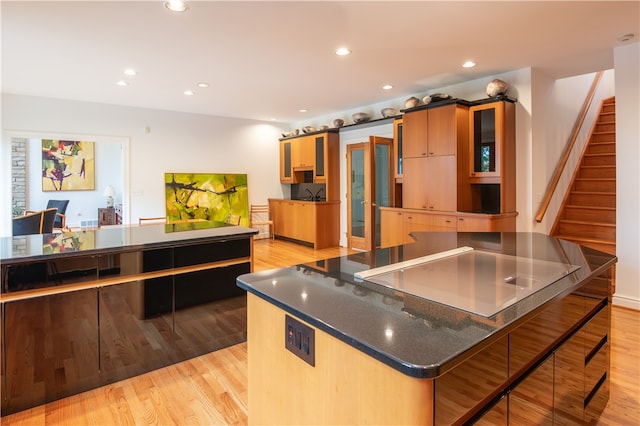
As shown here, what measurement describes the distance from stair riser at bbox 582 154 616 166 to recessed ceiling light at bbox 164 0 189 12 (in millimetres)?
5678

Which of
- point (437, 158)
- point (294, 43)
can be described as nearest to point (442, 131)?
point (437, 158)

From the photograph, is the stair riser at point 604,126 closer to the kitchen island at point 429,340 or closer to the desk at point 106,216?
the kitchen island at point 429,340

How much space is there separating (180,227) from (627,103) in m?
4.40

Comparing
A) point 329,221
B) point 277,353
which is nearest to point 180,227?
point 277,353

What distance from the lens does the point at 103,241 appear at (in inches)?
90.3

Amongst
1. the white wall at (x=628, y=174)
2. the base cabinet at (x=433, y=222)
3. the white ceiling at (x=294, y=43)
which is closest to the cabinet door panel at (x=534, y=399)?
the white ceiling at (x=294, y=43)

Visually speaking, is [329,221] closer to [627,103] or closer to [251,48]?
[251,48]

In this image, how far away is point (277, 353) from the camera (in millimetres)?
1198

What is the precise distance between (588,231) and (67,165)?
9.29 m

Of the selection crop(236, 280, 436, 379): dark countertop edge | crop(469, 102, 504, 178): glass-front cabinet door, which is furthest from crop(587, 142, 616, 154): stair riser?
crop(236, 280, 436, 379): dark countertop edge

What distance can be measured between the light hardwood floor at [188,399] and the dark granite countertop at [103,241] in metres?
0.84

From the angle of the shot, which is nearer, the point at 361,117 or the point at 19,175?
the point at 361,117

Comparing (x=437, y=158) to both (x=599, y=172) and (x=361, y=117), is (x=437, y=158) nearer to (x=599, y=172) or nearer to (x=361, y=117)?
(x=361, y=117)

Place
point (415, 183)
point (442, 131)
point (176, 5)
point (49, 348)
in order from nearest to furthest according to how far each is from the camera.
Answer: point (49, 348) < point (176, 5) < point (442, 131) < point (415, 183)
